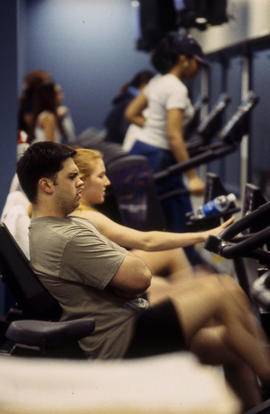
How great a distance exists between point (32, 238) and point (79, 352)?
1.18 ft

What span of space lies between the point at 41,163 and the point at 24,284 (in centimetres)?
35

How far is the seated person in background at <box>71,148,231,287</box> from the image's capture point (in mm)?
2393

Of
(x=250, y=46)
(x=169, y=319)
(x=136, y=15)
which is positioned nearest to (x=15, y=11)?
(x=169, y=319)

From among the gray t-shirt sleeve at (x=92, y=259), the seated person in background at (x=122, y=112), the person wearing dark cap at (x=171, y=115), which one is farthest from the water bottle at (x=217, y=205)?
the seated person in background at (x=122, y=112)

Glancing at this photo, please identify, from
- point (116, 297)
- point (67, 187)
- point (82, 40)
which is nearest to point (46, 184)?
point (67, 187)

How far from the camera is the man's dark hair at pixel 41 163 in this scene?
Result: 7.22 feet

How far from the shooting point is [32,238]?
2229 mm

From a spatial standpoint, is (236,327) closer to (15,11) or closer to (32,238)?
(32,238)

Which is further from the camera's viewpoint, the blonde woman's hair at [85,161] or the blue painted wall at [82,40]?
the blue painted wall at [82,40]

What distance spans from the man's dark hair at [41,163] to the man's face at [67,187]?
19mm

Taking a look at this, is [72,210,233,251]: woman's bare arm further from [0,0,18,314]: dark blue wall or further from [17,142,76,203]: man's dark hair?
[0,0,18,314]: dark blue wall

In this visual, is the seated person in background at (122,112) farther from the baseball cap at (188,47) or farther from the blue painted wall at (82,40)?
the baseball cap at (188,47)

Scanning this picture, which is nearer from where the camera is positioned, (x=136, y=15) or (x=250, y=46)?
(x=136, y=15)

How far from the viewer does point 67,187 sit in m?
2.21
